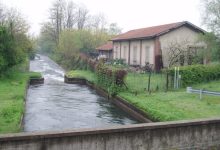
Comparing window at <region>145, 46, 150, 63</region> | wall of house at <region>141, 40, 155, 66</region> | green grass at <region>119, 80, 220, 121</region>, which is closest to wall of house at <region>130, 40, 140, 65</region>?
wall of house at <region>141, 40, 155, 66</region>

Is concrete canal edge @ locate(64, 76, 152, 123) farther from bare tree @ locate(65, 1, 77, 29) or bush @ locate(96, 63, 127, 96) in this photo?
bare tree @ locate(65, 1, 77, 29)

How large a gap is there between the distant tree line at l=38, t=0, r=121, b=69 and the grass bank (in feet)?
98.3

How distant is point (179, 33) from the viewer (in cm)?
2847

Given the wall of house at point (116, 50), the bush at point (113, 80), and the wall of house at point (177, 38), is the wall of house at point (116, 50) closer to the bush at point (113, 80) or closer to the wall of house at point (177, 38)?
the wall of house at point (177, 38)

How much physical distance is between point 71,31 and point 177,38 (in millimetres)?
27474

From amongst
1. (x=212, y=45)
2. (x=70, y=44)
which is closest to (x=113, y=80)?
(x=212, y=45)

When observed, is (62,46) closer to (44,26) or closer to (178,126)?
(44,26)

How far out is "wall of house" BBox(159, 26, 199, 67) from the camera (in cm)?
2809

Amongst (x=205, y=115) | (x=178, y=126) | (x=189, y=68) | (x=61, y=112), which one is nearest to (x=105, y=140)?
(x=178, y=126)

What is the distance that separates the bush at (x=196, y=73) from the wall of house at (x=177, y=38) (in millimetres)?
7655

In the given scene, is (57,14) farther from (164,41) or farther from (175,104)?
(175,104)

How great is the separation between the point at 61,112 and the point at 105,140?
8.70 meters

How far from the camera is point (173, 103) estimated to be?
1505 centimetres

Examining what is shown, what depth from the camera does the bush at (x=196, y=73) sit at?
1970 cm
